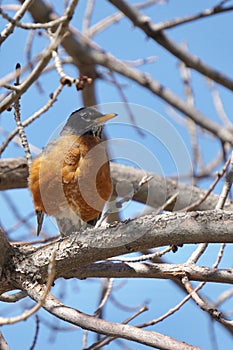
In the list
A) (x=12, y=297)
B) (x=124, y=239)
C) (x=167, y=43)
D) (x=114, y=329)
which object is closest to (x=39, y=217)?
(x=12, y=297)

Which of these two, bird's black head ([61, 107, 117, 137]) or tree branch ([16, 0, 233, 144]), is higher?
tree branch ([16, 0, 233, 144])

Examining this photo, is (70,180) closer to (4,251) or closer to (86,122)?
(86,122)

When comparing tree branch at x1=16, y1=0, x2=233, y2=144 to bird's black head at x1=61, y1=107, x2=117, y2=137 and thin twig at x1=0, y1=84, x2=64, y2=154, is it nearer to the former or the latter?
bird's black head at x1=61, y1=107, x2=117, y2=137

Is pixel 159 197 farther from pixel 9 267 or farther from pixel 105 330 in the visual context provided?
pixel 105 330

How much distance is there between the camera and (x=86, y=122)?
11.8 feet

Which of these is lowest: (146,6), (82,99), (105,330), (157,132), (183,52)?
(105,330)

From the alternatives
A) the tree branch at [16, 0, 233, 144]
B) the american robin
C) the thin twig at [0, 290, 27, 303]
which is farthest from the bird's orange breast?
the thin twig at [0, 290, 27, 303]

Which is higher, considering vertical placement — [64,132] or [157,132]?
[64,132]

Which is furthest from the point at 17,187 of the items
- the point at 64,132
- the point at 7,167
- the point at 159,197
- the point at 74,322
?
the point at 74,322

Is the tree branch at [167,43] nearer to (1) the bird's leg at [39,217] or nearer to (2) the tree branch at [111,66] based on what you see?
(2) the tree branch at [111,66]

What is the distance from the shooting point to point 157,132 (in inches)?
112

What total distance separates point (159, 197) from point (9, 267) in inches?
78.1

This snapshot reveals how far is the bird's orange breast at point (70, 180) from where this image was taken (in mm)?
3154

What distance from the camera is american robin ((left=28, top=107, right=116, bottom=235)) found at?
124 inches
